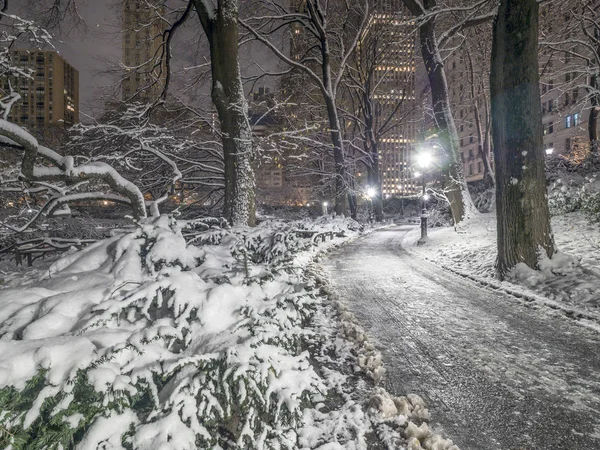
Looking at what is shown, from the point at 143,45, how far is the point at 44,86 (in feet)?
34.5

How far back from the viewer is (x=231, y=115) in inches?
309

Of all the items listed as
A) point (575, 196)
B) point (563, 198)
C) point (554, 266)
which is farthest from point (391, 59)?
point (554, 266)

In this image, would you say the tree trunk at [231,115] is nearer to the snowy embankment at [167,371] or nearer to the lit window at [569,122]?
the snowy embankment at [167,371]

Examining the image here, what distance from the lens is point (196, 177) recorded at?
11.5 metres

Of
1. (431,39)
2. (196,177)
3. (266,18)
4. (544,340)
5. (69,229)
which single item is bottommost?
(544,340)

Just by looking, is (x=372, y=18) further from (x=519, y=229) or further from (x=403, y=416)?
(x=403, y=416)

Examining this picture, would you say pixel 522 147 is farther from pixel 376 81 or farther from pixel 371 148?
pixel 376 81

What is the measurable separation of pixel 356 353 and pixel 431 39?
15151 millimetres

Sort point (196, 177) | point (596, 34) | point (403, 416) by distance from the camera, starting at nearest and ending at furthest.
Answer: point (403, 416) → point (196, 177) → point (596, 34)

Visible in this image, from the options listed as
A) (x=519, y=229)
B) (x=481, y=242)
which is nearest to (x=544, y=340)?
(x=519, y=229)

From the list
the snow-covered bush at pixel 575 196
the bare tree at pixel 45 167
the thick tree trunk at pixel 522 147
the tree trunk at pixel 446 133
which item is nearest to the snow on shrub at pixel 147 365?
the bare tree at pixel 45 167

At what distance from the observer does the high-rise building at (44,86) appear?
6584 mm

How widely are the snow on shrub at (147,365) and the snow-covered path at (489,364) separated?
4.33ft

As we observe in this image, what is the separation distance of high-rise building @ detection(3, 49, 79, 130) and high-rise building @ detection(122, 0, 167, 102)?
2022 mm
